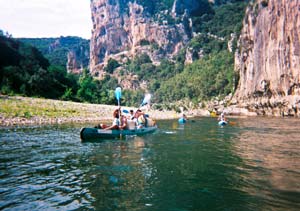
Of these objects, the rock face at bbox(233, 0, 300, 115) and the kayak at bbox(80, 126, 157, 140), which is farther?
the rock face at bbox(233, 0, 300, 115)

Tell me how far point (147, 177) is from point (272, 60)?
50648mm

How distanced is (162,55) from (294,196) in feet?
511

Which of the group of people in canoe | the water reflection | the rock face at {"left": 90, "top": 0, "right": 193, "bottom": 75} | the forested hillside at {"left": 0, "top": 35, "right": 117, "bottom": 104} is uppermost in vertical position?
the rock face at {"left": 90, "top": 0, "right": 193, "bottom": 75}

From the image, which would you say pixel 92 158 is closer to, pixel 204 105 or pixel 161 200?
pixel 161 200

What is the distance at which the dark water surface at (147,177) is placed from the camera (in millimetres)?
7312

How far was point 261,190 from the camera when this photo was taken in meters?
8.27

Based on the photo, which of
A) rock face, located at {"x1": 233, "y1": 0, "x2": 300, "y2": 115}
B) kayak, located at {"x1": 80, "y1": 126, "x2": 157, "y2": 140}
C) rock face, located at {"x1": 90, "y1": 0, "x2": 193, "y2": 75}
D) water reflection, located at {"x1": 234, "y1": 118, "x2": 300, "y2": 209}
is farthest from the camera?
rock face, located at {"x1": 90, "y1": 0, "x2": 193, "y2": 75}

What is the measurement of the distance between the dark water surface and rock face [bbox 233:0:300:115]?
119 ft

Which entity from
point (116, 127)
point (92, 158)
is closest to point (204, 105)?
point (116, 127)

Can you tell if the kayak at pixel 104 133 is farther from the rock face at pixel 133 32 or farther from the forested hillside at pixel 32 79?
the rock face at pixel 133 32

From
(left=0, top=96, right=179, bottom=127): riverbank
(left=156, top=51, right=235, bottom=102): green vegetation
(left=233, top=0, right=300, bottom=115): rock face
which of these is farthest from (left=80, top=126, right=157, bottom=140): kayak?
(left=156, top=51, right=235, bottom=102): green vegetation

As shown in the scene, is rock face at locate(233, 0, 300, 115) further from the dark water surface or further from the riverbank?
the dark water surface

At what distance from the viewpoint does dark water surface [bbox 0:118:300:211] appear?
7312mm

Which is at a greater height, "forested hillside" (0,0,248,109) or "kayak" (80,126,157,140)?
"forested hillside" (0,0,248,109)
